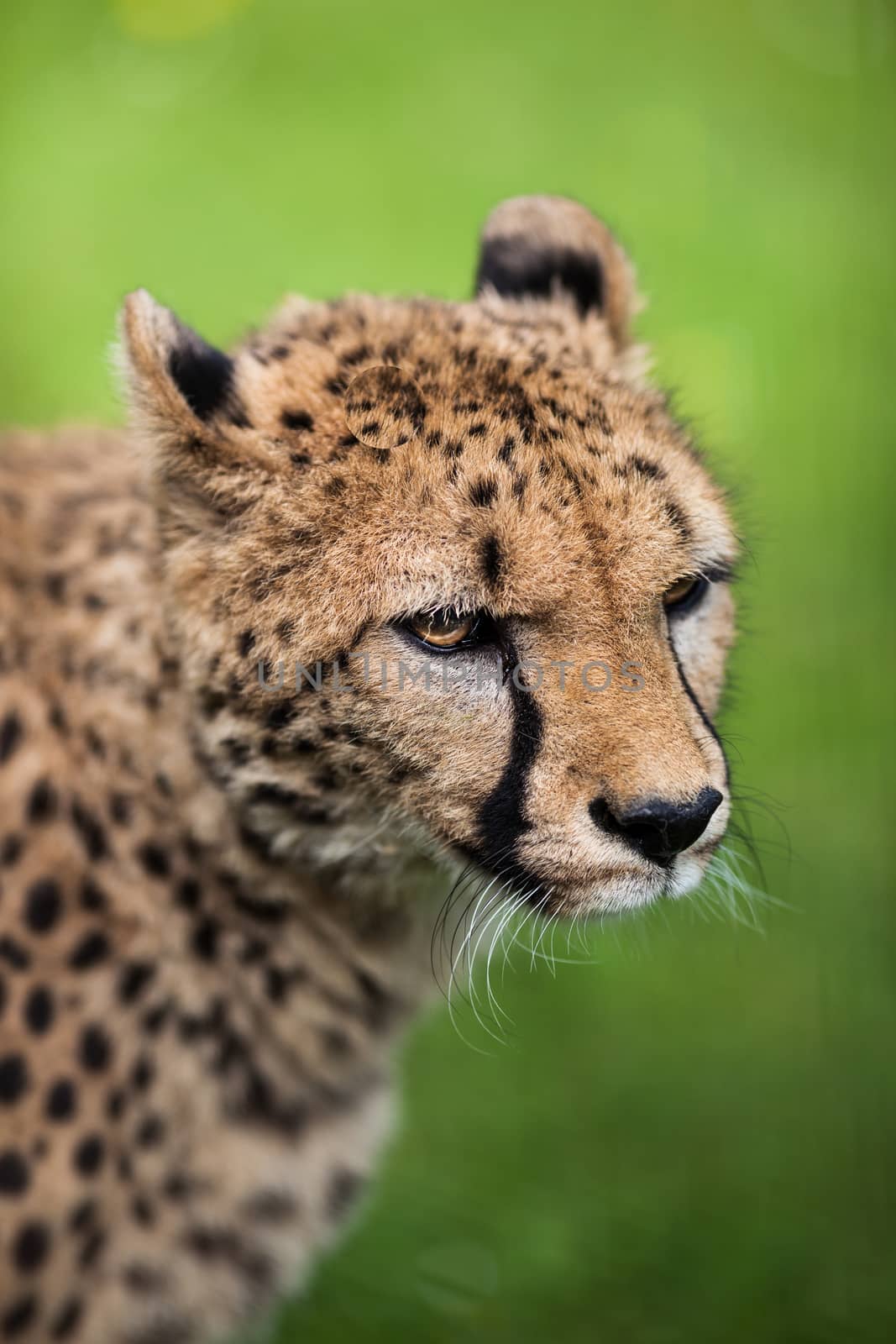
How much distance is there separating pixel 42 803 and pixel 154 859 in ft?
0.66

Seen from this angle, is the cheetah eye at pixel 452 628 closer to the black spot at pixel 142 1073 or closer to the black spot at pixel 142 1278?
the black spot at pixel 142 1073

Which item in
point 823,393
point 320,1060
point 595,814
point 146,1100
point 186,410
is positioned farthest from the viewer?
point 823,393

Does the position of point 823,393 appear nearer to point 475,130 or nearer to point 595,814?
point 475,130

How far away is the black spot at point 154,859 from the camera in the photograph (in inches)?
91.9

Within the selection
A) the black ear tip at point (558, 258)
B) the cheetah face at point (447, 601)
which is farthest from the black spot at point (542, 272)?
the cheetah face at point (447, 601)

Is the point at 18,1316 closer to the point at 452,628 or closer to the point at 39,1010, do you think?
the point at 39,1010

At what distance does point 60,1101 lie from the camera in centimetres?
225

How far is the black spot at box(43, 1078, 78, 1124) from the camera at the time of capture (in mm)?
2244

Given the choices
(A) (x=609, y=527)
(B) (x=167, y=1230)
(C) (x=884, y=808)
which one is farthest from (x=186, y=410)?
(C) (x=884, y=808)

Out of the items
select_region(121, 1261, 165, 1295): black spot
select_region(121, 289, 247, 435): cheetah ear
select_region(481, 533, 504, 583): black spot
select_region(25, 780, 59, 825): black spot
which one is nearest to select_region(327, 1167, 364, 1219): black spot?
select_region(121, 1261, 165, 1295): black spot

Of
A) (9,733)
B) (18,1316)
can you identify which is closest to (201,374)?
(9,733)

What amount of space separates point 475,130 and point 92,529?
5.37 metres

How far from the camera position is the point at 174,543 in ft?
7.23

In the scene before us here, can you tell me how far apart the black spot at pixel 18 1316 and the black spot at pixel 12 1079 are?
307 millimetres
